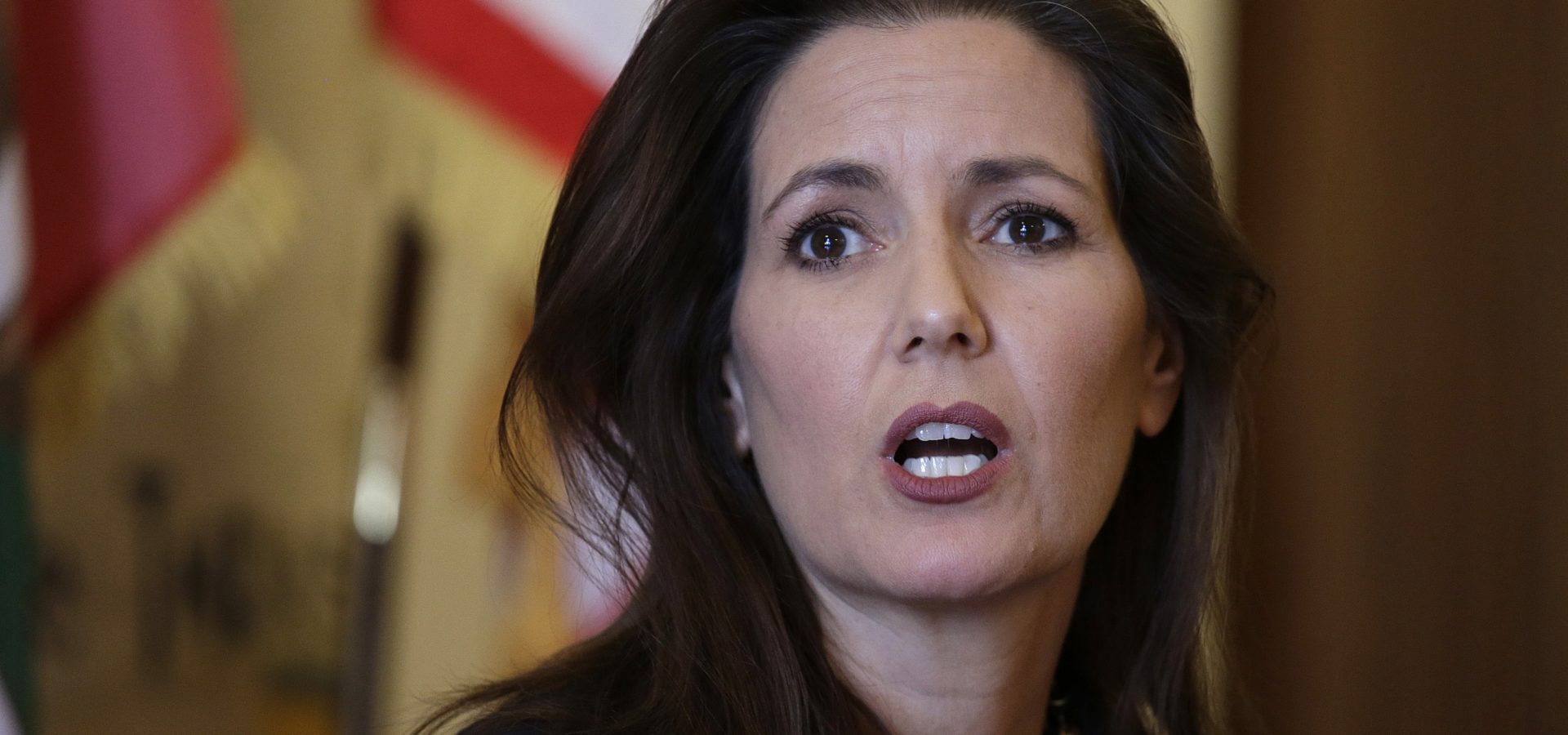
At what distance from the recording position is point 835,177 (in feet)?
4.00

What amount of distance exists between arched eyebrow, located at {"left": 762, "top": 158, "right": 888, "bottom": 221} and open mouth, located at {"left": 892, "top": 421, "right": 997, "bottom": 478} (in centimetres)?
23

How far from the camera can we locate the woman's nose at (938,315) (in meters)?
1.11

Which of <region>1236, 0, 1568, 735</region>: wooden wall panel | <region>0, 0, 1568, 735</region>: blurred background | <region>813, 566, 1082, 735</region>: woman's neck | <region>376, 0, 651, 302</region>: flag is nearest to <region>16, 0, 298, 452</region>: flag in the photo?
<region>0, 0, 1568, 735</region>: blurred background

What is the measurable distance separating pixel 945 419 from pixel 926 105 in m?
0.28

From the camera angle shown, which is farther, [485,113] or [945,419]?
[485,113]

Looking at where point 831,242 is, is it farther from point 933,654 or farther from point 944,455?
point 933,654

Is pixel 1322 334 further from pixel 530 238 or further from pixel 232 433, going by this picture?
pixel 232 433

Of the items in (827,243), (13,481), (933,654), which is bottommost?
(933,654)

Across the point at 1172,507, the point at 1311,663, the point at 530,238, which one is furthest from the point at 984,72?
the point at 1311,663

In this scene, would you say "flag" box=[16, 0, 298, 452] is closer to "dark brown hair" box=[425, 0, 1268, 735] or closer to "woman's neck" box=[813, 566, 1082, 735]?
"dark brown hair" box=[425, 0, 1268, 735]

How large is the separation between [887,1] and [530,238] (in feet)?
3.86

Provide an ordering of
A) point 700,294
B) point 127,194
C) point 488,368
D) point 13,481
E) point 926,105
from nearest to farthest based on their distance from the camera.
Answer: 1. point 926,105
2. point 700,294
3. point 13,481
4. point 127,194
5. point 488,368

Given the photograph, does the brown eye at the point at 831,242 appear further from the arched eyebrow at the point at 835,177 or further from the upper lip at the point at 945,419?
the upper lip at the point at 945,419

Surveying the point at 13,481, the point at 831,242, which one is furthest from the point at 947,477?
the point at 13,481
